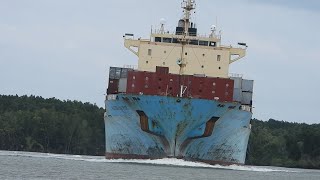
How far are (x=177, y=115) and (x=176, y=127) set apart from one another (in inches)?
37.9

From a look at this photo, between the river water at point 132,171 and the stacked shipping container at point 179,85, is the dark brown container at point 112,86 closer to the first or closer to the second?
the river water at point 132,171

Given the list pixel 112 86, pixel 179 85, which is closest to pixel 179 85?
pixel 179 85

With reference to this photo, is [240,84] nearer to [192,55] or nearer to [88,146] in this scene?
[192,55]

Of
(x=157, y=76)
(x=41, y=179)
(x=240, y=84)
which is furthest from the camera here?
(x=240, y=84)

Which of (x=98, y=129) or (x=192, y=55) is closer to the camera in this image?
(x=192, y=55)

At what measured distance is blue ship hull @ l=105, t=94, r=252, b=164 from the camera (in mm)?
84194

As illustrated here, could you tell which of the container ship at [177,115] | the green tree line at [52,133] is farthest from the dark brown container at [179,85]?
the green tree line at [52,133]

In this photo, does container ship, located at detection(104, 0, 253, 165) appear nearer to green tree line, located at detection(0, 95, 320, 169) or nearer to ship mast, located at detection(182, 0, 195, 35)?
ship mast, located at detection(182, 0, 195, 35)

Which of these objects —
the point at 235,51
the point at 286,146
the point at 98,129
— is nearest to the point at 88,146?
the point at 98,129

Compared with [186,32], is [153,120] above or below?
below

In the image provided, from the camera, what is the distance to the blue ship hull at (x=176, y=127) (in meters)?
84.2

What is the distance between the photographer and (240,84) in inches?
3701

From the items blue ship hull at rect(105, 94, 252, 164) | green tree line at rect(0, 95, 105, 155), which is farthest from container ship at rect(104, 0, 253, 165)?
green tree line at rect(0, 95, 105, 155)

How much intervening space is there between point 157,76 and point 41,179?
931 inches
